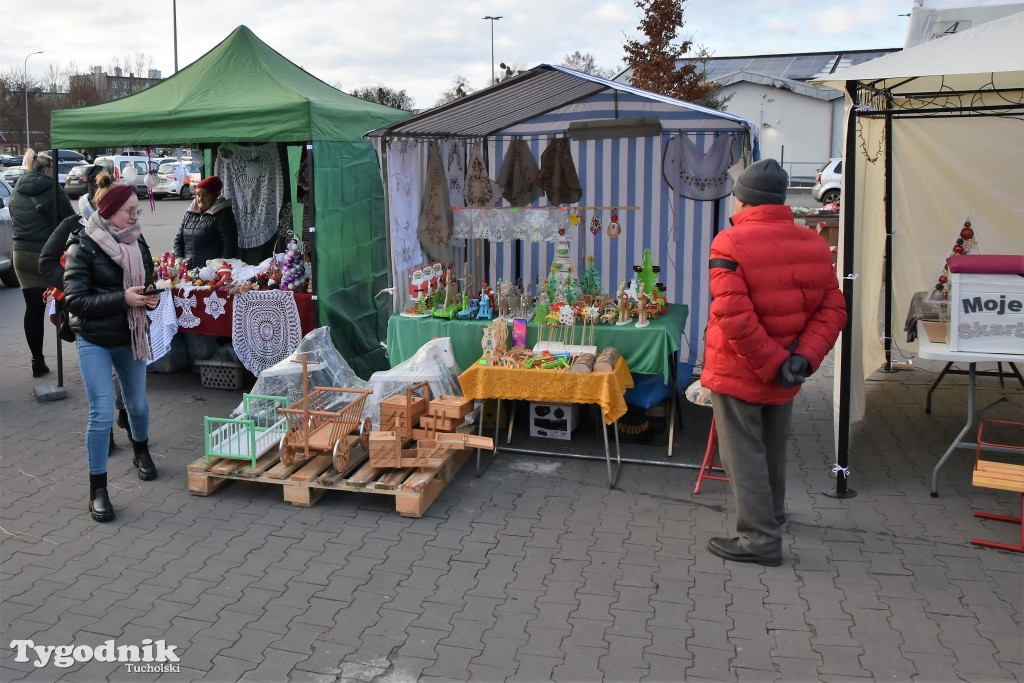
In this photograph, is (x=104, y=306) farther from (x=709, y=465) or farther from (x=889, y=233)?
(x=889, y=233)

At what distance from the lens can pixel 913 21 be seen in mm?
6816

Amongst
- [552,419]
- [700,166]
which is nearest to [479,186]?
[700,166]

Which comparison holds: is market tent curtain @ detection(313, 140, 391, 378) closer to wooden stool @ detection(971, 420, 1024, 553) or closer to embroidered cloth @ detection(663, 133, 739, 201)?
embroidered cloth @ detection(663, 133, 739, 201)

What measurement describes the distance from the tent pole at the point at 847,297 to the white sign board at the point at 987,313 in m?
0.54

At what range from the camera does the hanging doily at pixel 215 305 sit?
22.1 ft

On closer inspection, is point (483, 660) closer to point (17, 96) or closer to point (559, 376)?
point (559, 376)

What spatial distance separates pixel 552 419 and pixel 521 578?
1917 mm

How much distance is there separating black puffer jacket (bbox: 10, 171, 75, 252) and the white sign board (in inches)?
249

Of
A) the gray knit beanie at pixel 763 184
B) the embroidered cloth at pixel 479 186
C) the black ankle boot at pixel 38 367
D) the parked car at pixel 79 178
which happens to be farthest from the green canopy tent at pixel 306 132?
the gray knit beanie at pixel 763 184

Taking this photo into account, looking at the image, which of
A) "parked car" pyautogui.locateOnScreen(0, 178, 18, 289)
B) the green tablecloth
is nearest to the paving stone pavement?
the green tablecloth

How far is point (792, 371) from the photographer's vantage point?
3.70m

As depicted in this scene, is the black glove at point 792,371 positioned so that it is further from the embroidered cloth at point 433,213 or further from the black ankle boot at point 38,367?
the black ankle boot at point 38,367

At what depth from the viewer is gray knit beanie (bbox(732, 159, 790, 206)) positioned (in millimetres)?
3785

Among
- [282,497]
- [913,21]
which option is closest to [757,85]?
[913,21]
